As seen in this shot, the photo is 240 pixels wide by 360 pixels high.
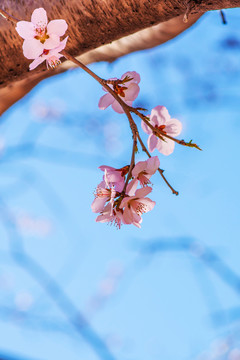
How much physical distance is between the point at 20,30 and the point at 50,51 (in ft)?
0.24

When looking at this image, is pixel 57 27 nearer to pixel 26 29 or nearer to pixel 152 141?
pixel 26 29

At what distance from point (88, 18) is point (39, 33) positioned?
197 mm

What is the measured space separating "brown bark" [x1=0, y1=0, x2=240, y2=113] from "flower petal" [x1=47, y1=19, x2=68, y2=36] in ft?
0.49

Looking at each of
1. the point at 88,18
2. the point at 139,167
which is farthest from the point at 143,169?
the point at 88,18

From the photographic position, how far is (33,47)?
2.28 feet

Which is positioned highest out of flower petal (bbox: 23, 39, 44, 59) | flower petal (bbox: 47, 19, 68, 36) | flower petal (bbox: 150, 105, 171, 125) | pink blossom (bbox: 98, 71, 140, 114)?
flower petal (bbox: 47, 19, 68, 36)

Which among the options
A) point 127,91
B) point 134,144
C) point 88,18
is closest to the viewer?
point 134,144

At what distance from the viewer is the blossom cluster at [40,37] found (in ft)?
2.25

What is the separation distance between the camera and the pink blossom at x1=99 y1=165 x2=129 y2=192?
711 millimetres

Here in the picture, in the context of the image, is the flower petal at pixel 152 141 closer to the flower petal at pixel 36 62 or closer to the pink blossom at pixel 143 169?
the pink blossom at pixel 143 169

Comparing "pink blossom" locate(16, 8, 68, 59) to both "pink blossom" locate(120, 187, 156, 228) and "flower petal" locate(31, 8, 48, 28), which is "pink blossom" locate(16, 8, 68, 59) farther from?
"pink blossom" locate(120, 187, 156, 228)

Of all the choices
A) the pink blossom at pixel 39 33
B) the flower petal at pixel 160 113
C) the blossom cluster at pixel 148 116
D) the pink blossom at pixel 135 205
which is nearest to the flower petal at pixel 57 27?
the pink blossom at pixel 39 33

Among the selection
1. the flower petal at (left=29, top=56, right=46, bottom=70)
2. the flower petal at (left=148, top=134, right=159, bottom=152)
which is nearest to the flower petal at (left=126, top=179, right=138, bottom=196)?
the flower petal at (left=148, top=134, right=159, bottom=152)

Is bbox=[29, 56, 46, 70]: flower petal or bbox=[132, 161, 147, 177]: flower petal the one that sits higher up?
bbox=[29, 56, 46, 70]: flower petal
